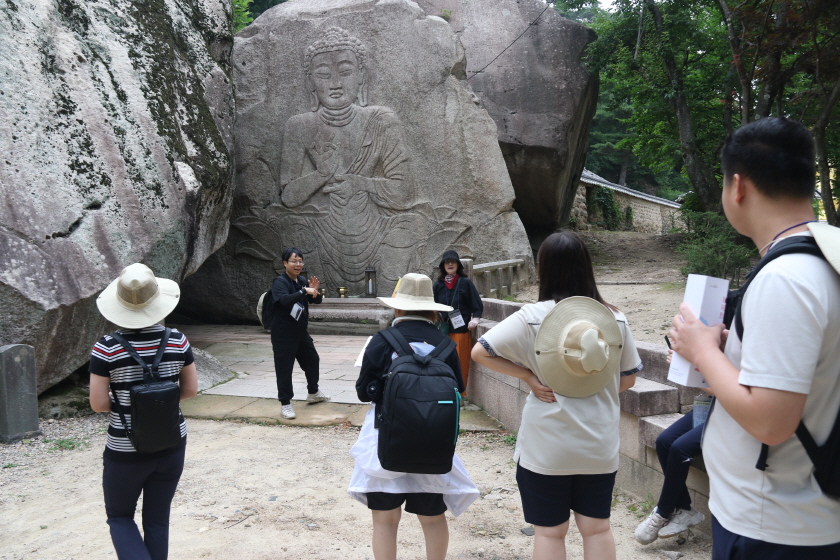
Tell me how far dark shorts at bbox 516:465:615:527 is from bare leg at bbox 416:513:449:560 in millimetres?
439

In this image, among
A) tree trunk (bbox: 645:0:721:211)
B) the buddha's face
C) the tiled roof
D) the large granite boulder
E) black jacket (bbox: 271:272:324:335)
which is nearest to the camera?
black jacket (bbox: 271:272:324:335)

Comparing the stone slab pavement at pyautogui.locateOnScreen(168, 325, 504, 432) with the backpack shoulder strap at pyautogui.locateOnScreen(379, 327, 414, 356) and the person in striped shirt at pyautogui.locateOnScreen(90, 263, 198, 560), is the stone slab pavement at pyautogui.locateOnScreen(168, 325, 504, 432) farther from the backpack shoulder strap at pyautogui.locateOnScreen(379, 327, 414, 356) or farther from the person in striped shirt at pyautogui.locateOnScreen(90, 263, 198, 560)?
the person in striped shirt at pyautogui.locateOnScreen(90, 263, 198, 560)

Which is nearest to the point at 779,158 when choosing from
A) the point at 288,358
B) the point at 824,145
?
the point at 288,358

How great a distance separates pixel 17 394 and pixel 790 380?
18.1 ft

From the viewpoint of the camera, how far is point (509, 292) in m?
10.1

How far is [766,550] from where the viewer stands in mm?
1403

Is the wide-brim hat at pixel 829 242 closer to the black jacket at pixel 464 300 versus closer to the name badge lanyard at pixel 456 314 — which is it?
the name badge lanyard at pixel 456 314

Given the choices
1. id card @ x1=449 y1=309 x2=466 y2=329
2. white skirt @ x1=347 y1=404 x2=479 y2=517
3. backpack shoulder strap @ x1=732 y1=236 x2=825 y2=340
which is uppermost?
backpack shoulder strap @ x1=732 y1=236 x2=825 y2=340

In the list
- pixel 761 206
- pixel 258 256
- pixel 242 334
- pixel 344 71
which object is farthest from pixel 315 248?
Answer: pixel 761 206

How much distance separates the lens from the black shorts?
104 inches

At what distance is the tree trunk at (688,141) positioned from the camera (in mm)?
12648

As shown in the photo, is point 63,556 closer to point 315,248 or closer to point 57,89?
point 57,89

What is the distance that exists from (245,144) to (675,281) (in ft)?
24.5

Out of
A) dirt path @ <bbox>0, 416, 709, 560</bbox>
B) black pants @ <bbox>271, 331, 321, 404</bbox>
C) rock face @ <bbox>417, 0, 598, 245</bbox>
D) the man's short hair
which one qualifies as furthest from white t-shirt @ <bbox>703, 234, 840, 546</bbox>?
rock face @ <bbox>417, 0, 598, 245</bbox>
